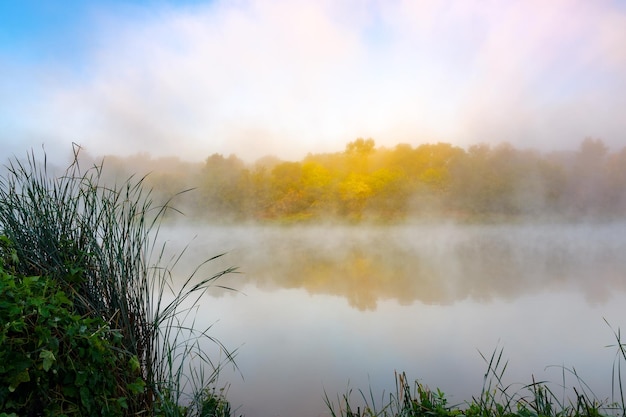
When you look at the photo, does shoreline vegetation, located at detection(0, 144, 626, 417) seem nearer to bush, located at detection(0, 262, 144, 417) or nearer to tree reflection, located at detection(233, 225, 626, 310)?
bush, located at detection(0, 262, 144, 417)

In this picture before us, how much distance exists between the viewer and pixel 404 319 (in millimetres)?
4848

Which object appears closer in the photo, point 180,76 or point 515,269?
point 515,269

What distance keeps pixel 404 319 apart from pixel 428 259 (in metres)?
5.25

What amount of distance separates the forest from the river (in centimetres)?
347

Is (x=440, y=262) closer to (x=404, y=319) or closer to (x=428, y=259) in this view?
(x=428, y=259)

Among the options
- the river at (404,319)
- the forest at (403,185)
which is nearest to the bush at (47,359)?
the river at (404,319)

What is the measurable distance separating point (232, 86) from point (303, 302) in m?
7.50

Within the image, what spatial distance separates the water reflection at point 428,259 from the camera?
21.5 feet

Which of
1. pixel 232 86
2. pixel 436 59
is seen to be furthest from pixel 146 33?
pixel 436 59

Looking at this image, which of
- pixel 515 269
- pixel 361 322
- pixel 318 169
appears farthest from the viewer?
pixel 318 169

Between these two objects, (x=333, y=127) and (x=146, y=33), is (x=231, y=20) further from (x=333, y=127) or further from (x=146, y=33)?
(x=333, y=127)

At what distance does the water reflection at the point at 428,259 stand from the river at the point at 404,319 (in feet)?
0.15

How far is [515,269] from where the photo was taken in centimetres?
841

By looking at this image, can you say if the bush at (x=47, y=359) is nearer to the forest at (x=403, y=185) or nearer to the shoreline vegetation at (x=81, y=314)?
the shoreline vegetation at (x=81, y=314)
